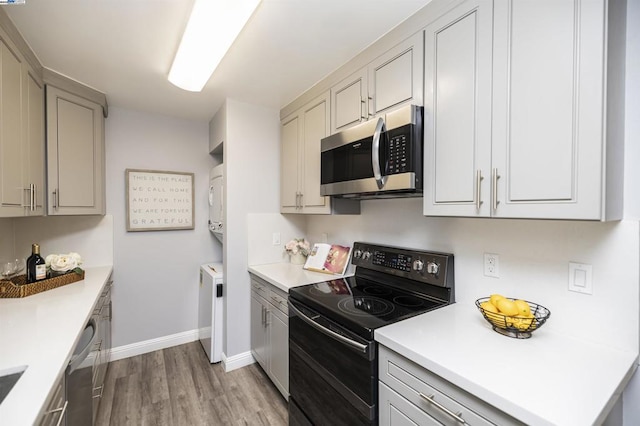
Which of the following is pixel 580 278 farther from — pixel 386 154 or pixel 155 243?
pixel 155 243

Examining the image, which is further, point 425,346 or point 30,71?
point 30,71

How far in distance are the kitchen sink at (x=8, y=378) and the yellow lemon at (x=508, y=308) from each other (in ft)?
5.76

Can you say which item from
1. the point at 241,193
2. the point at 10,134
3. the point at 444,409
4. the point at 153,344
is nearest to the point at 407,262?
the point at 444,409

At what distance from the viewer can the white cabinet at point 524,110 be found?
36.1 inches

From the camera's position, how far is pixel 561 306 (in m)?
1.20

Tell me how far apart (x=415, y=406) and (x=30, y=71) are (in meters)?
2.64

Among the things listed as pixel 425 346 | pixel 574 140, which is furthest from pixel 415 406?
pixel 574 140

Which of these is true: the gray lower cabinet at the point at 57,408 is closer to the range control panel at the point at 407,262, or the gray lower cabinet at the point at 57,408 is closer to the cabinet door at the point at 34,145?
the cabinet door at the point at 34,145

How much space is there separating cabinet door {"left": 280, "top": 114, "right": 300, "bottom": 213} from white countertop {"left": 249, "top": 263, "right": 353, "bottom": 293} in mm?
511

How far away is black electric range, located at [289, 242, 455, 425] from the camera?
4.15ft

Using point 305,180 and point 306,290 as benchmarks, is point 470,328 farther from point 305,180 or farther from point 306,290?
point 305,180

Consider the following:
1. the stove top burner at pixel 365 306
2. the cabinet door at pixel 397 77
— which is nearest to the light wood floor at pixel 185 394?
the stove top burner at pixel 365 306

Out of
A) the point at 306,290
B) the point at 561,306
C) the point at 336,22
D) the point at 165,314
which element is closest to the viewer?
the point at 561,306

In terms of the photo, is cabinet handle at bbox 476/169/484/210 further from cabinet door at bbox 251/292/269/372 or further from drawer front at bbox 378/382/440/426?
cabinet door at bbox 251/292/269/372
